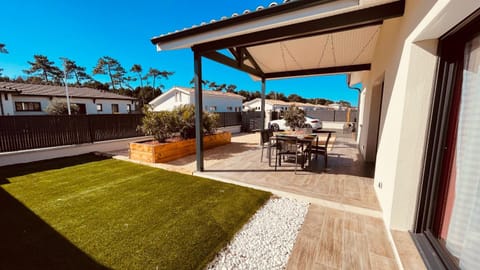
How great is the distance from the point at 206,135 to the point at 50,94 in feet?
54.1

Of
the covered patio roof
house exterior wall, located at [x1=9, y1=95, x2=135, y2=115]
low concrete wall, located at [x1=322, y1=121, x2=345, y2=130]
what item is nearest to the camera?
the covered patio roof

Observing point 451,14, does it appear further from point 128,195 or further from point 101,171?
point 101,171

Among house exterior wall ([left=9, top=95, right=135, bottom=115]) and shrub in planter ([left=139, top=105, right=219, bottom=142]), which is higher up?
house exterior wall ([left=9, top=95, right=135, bottom=115])

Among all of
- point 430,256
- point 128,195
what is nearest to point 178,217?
point 128,195

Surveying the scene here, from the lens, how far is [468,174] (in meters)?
1.34

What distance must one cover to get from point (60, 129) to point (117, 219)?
17.9ft

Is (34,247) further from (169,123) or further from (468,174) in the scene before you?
(169,123)

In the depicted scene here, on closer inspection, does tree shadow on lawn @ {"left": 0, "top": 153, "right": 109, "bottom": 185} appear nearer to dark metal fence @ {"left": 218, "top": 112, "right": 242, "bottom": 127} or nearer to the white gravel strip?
the white gravel strip

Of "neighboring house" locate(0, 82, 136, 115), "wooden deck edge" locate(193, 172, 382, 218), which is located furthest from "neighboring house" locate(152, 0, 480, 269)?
"neighboring house" locate(0, 82, 136, 115)

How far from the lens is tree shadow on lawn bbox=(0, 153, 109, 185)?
4.34 m

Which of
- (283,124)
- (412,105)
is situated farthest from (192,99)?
(412,105)

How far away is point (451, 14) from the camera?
1.39 meters

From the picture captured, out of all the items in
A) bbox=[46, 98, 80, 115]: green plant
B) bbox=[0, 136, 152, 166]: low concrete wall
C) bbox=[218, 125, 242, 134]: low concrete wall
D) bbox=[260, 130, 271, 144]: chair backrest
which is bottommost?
bbox=[0, 136, 152, 166]: low concrete wall

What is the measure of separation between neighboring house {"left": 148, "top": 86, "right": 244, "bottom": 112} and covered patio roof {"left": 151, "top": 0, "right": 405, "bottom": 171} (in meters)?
11.5
